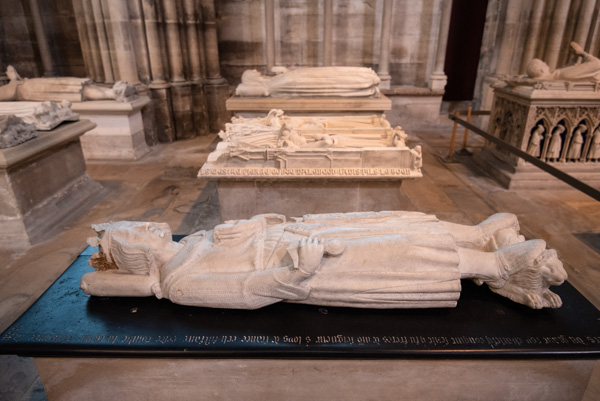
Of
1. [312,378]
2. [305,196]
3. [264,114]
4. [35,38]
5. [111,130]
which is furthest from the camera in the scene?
[35,38]

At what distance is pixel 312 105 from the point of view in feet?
20.0

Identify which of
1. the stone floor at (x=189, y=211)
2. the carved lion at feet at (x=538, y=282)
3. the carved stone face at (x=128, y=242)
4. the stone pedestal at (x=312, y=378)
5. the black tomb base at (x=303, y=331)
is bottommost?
the stone floor at (x=189, y=211)

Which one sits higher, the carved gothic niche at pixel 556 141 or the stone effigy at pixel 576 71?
the stone effigy at pixel 576 71

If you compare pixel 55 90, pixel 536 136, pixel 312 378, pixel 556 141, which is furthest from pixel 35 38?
pixel 556 141

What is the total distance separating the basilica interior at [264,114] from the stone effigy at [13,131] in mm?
98

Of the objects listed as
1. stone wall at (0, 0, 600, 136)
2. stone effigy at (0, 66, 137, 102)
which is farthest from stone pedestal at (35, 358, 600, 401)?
stone wall at (0, 0, 600, 136)

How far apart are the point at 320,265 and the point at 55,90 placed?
6278 mm

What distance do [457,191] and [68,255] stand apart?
15.3ft

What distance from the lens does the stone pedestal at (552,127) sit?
5.27m

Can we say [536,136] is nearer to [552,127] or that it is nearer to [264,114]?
[552,127]

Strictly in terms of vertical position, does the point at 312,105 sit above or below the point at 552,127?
above

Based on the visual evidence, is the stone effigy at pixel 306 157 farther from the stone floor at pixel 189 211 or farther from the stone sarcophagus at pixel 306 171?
the stone floor at pixel 189 211

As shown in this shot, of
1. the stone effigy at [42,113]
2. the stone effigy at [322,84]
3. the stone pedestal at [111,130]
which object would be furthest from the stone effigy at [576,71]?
the stone effigy at [42,113]

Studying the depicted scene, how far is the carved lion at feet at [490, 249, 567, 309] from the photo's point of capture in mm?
2014
